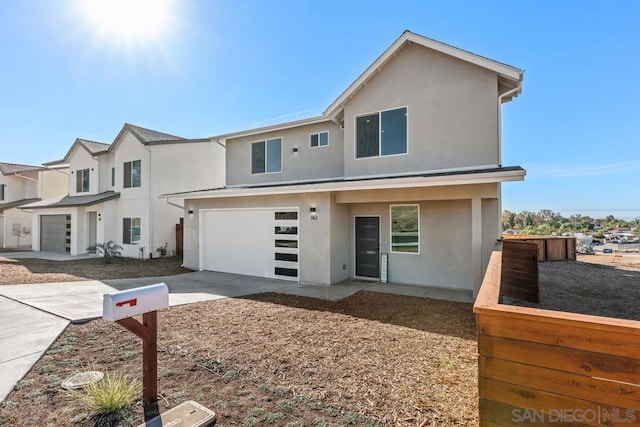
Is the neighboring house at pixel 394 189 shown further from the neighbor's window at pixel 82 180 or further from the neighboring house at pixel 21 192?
the neighboring house at pixel 21 192

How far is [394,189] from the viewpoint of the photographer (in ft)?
29.9

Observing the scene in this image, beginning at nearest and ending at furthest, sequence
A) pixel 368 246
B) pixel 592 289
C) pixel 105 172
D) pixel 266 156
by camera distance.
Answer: pixel 592 289 < pixel 368 246 < pixel 266 156 < pixel 105 172

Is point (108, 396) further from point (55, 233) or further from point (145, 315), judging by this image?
point (55, 233)

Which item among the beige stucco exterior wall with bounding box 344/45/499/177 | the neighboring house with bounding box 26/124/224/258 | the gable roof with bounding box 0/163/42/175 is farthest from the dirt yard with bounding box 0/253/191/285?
the gable roof with bounding box 0/163/42/175

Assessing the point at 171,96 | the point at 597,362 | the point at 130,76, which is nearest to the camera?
the point at 597,362

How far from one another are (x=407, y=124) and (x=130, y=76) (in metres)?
10.4

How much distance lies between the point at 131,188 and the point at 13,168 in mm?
16716

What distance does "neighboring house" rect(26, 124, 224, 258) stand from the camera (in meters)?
16.7

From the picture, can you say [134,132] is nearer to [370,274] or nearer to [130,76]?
[130,76]

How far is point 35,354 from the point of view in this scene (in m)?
4.33

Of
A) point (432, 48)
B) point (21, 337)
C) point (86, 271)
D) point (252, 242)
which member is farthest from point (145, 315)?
point (86, 271)

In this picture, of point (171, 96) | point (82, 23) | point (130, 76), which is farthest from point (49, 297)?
point (171, 96)

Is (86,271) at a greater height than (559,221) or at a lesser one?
lesser

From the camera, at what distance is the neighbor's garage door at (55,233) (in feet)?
65.2
